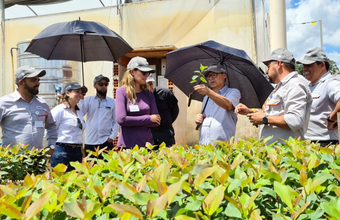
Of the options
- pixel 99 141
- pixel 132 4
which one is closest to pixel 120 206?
pixel 99 141

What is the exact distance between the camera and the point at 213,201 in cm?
101

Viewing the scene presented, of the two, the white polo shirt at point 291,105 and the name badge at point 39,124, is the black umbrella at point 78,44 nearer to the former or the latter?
the name badge at point 39,124

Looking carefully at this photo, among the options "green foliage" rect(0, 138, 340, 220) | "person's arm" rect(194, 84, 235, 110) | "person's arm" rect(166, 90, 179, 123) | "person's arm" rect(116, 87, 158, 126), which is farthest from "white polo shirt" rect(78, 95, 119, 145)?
"green foliage" rect(0, 138, 340, 220)

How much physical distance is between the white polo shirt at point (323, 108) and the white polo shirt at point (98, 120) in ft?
9.14

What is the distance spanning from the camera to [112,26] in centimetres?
993

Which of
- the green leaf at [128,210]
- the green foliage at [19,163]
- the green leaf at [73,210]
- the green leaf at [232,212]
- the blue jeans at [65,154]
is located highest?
the green leaf at [128,210]

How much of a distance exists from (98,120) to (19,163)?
2.27 metres

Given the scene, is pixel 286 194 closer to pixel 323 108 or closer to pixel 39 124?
pixel 323 108

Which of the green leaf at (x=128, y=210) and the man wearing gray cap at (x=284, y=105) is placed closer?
the green leaf at (x=128, y=210)

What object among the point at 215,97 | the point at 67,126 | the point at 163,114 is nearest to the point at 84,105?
the point at 67,126

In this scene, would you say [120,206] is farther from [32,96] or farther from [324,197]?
[32,96]

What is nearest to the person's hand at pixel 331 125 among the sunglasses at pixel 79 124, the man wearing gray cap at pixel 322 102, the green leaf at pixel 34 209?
the man wearing gray cap at pixel 322 102

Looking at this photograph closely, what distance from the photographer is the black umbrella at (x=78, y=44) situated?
188 inches

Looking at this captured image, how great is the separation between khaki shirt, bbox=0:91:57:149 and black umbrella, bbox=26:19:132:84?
1.29 metres
